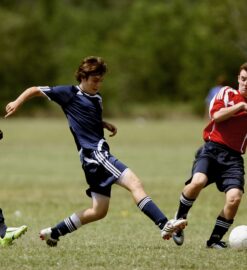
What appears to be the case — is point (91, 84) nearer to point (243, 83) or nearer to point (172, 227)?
point (243, 83)

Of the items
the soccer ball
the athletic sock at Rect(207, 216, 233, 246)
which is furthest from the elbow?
the soccer ball

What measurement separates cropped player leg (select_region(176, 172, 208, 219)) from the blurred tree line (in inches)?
2015

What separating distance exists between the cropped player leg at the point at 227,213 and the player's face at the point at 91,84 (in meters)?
1.63

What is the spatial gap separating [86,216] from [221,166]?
1.40 meters

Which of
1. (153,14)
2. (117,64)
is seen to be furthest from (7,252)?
(153,14)

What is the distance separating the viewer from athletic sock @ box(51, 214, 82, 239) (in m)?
8.96

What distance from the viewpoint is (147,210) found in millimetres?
8648

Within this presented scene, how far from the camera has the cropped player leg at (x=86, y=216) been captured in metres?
8.80

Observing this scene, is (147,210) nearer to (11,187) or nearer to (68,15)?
(11,187)

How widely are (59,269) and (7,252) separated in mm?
1185

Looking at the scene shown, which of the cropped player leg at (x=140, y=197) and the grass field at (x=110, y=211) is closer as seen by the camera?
the grass field at (x=110, y=211)

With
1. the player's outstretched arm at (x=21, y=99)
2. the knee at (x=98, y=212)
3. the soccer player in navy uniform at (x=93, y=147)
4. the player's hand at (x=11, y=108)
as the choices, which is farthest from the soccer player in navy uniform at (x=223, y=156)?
the player's hand at (x=11, y=108)

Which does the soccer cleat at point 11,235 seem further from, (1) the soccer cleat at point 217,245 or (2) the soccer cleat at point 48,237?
(1) the soccer cleat at point 217,245

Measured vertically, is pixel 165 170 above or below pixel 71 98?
below
